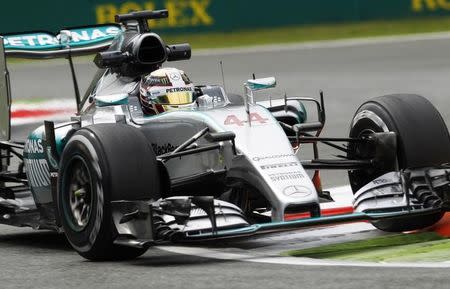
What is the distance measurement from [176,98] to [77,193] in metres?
1.25

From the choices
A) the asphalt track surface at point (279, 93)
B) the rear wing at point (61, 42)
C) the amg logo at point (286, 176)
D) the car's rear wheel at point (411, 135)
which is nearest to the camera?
the asphalt track surface at point (279, 93)

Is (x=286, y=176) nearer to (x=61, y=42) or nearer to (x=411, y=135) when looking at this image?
(x=411, y=135)

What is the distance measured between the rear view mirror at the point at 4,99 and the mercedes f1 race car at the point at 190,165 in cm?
1

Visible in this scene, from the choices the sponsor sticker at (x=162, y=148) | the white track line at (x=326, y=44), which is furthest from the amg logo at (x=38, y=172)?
the white track line at (x=326, y=44)

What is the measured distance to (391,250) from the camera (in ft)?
28.2

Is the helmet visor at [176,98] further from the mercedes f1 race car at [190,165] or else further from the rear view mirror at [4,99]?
the rear view mirror at [4,99]

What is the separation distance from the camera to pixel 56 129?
9828mm

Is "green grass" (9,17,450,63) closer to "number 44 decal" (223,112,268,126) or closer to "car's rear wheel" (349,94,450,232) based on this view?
"car's rear wheel" (349,94,450,232)

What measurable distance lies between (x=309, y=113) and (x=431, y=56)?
242 inches

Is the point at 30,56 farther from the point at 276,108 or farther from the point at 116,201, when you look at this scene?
the point at 116,201

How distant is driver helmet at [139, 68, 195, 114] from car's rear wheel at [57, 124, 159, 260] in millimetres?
992

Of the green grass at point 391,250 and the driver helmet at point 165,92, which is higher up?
the driver helmet at point 165,92

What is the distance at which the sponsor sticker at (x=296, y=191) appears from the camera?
8453mm

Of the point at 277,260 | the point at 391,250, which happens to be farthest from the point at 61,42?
the point at 391,250
